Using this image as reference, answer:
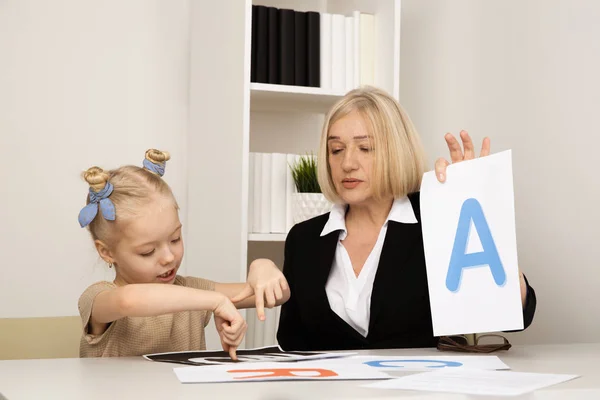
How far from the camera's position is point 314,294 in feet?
Answer: 6.30

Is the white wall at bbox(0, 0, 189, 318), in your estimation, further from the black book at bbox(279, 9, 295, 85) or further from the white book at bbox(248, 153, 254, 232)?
the black book at bbox(279, 9, 295, 85)

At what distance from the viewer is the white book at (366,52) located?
2684 mm

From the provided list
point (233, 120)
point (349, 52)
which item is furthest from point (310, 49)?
point (233, 120)

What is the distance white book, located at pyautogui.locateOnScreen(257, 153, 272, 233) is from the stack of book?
0.85ft

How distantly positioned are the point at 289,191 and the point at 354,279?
0.69 meters

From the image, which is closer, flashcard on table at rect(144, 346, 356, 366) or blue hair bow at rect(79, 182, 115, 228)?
flashcard on table at rect(144, 346, 356, 366)

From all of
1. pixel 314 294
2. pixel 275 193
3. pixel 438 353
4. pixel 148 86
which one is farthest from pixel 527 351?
pixel 148 86

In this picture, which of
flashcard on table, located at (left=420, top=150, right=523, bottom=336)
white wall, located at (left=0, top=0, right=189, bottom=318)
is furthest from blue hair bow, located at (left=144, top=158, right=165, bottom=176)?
white wall, located at (left=0, top=0, right=189, bottom=318)

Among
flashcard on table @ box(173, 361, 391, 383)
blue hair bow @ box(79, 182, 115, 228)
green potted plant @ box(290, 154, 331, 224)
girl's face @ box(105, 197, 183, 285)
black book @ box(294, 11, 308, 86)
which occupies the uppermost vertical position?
black book @ box(294, 11, 308, 86)

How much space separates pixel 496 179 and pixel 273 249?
1.53 m

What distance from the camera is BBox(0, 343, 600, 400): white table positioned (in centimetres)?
98

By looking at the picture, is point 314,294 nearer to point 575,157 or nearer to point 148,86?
point 575,157

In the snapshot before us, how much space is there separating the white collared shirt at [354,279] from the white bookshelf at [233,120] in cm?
47

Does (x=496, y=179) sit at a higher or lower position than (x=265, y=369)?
higher
